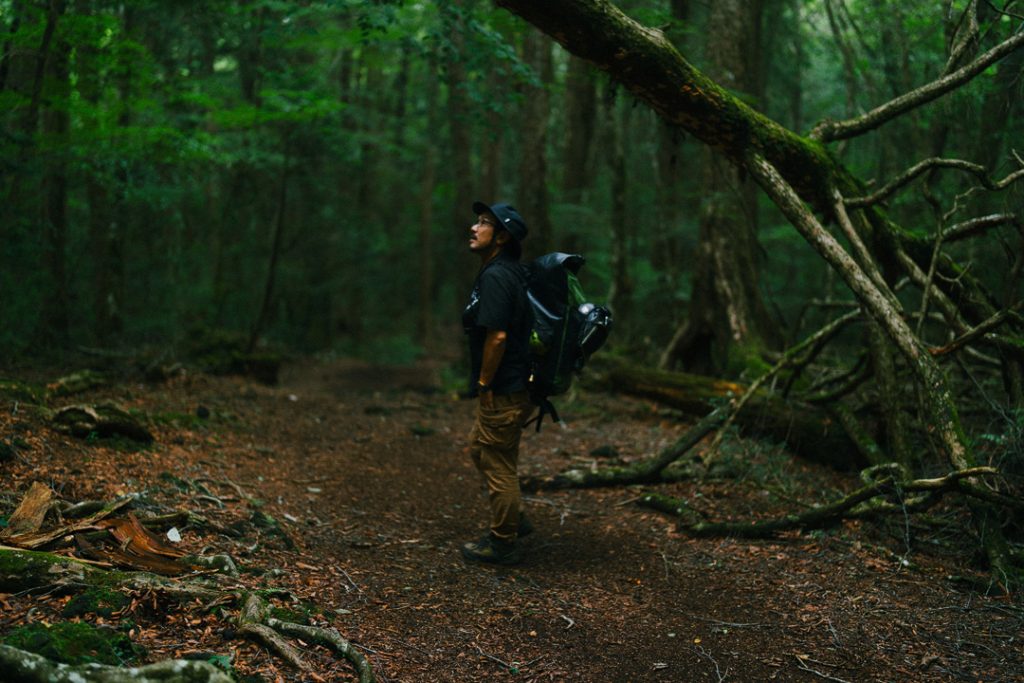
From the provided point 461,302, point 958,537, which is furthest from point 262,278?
point 958,537

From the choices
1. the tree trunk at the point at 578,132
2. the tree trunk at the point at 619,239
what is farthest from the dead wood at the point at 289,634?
the tree trunk at the point at 578,132

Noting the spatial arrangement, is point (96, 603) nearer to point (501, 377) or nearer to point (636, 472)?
point (501, 377)

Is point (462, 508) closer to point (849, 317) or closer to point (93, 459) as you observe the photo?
point (93, 459)

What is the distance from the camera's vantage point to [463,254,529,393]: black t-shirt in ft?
18.4

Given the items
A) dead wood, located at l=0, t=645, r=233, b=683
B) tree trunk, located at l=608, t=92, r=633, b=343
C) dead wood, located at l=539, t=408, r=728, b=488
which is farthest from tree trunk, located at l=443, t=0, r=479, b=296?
dead wood, located at l=0, t=645, r=233, b=683

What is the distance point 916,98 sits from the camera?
671cm

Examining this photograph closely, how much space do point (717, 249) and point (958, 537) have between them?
560 centimetres

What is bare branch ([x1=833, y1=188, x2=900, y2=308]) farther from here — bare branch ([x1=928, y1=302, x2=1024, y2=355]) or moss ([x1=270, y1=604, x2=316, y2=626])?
moss ([x1=270, y1=604, x2=316, y2=626])

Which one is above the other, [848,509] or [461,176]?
[461,176]

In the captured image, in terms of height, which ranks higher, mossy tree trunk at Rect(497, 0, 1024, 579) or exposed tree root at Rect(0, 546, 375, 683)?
mossy tree trunk at Rect(497, 0, 1024, 579)

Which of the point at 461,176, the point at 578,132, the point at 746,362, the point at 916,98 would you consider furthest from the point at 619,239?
the point at 916,98

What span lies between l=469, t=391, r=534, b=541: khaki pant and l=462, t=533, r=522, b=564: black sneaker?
0.21 feet

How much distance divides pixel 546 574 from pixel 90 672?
343cm

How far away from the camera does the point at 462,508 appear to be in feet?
24.0
